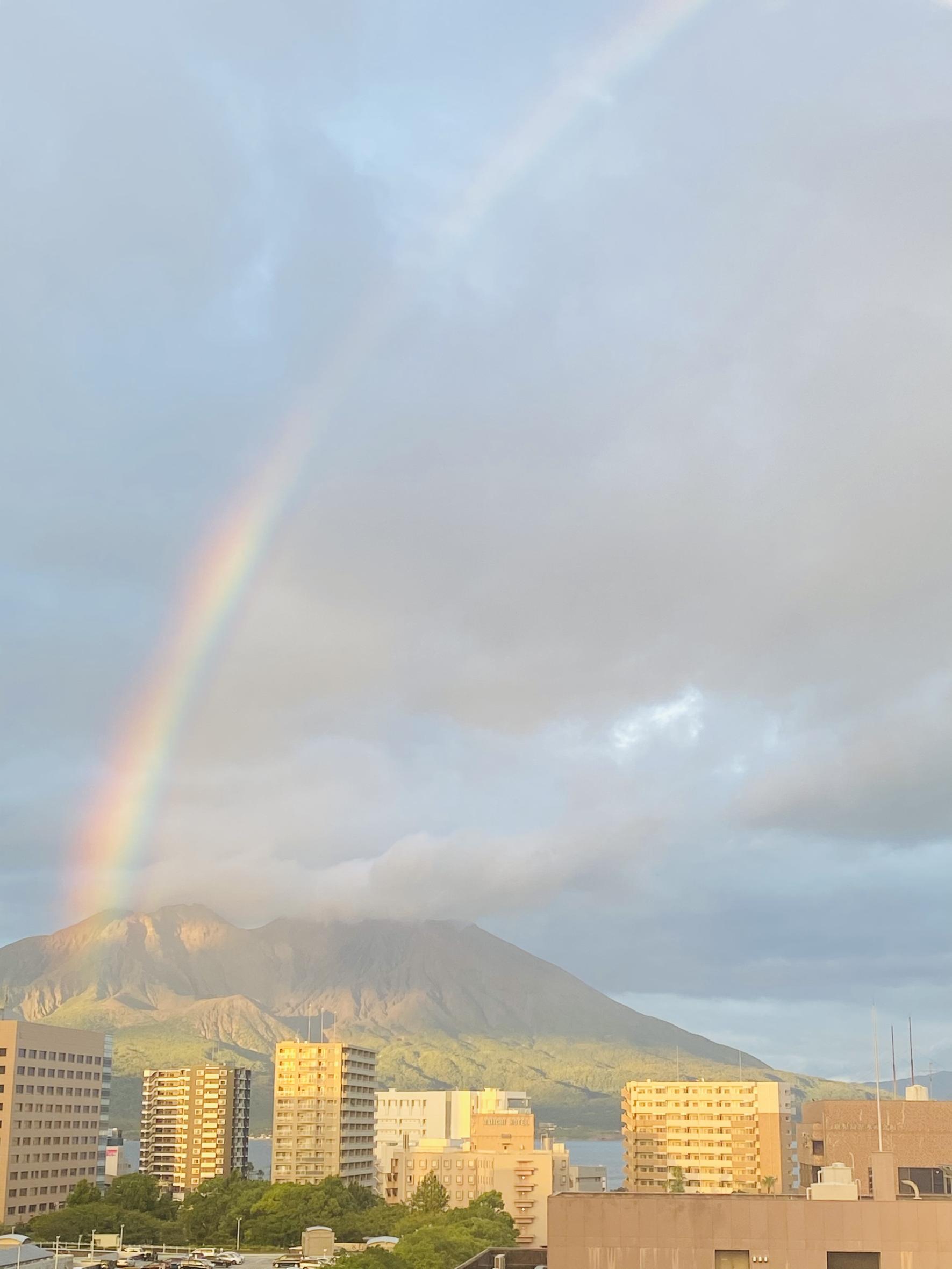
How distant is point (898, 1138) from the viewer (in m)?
113

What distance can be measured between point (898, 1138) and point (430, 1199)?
85.5 meters

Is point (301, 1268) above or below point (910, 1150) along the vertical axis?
below

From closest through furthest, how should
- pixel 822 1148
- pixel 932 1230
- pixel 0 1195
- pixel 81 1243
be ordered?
pixel 932 1230, pixel 822 1148, pixel 81 1243, pixel 0 1195

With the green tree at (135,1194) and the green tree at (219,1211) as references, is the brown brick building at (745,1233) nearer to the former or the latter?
the green tree at (219,1211)

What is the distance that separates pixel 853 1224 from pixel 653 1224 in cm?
688

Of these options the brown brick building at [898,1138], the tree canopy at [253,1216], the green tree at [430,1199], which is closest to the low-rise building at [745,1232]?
the brown brick building at [898,1138]

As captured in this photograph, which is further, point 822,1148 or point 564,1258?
point 822,1148

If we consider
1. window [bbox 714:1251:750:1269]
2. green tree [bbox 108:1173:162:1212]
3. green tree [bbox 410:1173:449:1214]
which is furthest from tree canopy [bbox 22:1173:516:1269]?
window [bbox 714:1251:750:1269]

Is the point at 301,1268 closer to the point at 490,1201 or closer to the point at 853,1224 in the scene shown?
the point at 490,1201

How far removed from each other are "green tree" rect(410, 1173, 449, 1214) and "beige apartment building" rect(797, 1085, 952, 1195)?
67.9 metres

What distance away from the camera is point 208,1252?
14262 centimetres

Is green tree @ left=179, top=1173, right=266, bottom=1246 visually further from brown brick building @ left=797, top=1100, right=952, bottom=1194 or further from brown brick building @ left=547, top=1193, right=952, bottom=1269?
brown brick building @ left=547, top=1193, right=952, bottom=1269

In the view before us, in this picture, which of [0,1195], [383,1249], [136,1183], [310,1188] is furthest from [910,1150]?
[0,1195]

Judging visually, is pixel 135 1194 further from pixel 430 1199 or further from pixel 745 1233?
pixel 745 1233
